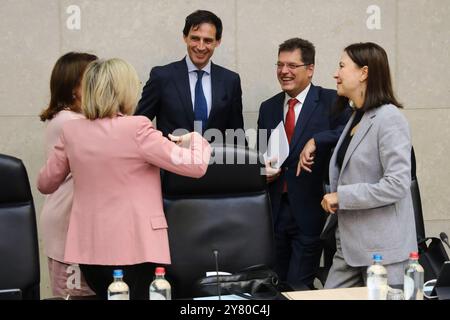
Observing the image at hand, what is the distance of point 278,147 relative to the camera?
12.2ft

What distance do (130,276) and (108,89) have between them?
0.72m

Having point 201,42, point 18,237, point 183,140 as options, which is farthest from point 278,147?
point 18,237

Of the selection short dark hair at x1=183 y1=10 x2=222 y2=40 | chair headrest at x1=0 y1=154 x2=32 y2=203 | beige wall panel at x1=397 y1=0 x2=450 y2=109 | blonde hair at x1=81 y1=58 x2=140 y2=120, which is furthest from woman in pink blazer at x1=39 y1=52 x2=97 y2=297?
beige wall panel at x1=397 y1=0 x2=450 y2=109

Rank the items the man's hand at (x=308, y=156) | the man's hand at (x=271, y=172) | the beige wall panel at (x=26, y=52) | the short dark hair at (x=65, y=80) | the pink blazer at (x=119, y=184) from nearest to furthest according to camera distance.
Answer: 1. the pink blazer at (x=119, y=184)
2. the short dark hair at (x=65, y=80)
3. the man's hand at (x=308, y=156)
4. the man's hand at (x=271, y=172)
5. the beige wall panel at (x=26, y=52)

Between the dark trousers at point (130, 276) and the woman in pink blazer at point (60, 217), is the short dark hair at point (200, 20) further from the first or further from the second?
the dark trousers at point (130, 276)

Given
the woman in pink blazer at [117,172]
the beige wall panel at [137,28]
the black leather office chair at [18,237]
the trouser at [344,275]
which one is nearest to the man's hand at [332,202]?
the trouser at [344,275]

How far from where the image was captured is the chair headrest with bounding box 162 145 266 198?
9.43 feet

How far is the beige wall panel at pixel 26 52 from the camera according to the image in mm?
4086

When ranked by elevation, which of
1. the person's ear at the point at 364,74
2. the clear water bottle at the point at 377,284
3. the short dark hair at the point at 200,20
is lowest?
the clear water bottle at the point at 377,284

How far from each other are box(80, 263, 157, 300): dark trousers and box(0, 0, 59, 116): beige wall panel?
1718 mm

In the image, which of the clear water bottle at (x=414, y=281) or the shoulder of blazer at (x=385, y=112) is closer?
the clear water bottle at (x=414, y=281)

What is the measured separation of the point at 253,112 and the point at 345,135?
1.29 metres

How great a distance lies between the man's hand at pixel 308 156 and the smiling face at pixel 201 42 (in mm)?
794
